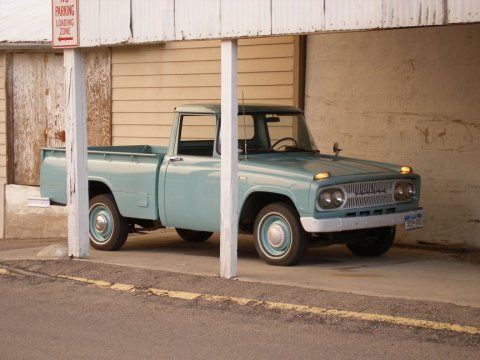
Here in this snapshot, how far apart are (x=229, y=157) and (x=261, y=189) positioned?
0.95 meters

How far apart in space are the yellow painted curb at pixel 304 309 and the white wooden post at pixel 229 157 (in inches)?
26.3

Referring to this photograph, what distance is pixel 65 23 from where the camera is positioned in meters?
11.2

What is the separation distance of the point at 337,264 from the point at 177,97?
6054 millimetres

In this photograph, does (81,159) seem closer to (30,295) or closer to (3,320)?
(30,295)

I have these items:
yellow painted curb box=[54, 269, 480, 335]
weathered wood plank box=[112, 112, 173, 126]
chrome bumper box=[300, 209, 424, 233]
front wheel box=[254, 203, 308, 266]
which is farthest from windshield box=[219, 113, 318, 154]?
weathered wood plank box=[112, 112, 173, 126]

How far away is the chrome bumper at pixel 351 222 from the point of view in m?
9.96

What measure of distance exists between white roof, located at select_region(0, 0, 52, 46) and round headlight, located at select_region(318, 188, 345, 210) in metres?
9.39

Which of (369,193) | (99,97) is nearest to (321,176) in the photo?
(369,193)

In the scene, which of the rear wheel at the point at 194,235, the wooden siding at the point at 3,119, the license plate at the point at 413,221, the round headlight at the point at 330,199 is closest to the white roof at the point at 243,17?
the round headlight at the point at 330,199

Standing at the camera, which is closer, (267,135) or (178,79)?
(267,135)

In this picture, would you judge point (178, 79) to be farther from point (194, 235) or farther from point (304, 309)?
point (304, 309)

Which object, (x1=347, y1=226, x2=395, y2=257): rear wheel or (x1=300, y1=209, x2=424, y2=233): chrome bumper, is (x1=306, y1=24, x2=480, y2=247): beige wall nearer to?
(x1=347, y1=226, x2=395, y2=257): rear wheel

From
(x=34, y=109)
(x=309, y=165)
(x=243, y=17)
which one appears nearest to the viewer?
(x=243, y=17)

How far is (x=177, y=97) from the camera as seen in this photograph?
16.0 m
